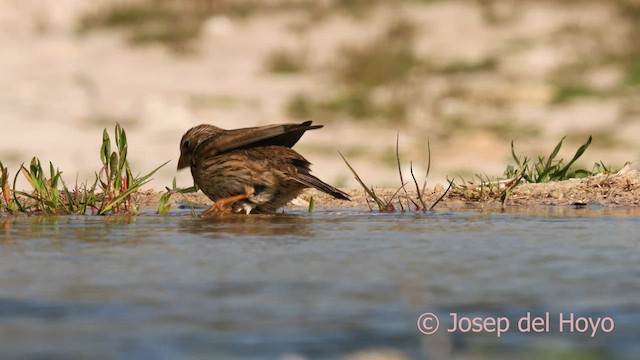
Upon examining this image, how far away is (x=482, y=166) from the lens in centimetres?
1259

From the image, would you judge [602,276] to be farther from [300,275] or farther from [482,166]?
[482,166]

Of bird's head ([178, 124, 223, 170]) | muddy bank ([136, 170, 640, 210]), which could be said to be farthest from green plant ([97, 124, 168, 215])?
muddy bank ([136, 170, 640, 210])

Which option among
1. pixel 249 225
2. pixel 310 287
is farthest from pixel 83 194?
pixel 310 287

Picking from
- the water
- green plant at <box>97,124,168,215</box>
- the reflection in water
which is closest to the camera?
the water

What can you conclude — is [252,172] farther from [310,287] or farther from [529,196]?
[310,287]

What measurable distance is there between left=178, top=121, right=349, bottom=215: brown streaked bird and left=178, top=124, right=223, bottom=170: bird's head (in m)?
0.19

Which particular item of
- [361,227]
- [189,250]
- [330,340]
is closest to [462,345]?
[330,340]

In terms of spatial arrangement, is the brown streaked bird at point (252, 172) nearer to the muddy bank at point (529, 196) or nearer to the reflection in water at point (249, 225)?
the reflection in water at point (249, 225)

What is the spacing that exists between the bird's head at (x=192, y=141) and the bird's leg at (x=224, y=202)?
583 mm

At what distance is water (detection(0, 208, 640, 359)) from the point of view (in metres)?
2.88

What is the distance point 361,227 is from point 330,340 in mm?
2564

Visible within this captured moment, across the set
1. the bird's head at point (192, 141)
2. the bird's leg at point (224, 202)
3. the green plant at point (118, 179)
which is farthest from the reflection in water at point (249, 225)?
A: the bird's head at point (192, 141)

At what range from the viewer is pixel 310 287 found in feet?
12.1

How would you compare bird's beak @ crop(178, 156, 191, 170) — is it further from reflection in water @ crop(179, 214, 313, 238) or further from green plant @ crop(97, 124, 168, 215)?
reflection in water @ crop(179, 214, 313, 238)
